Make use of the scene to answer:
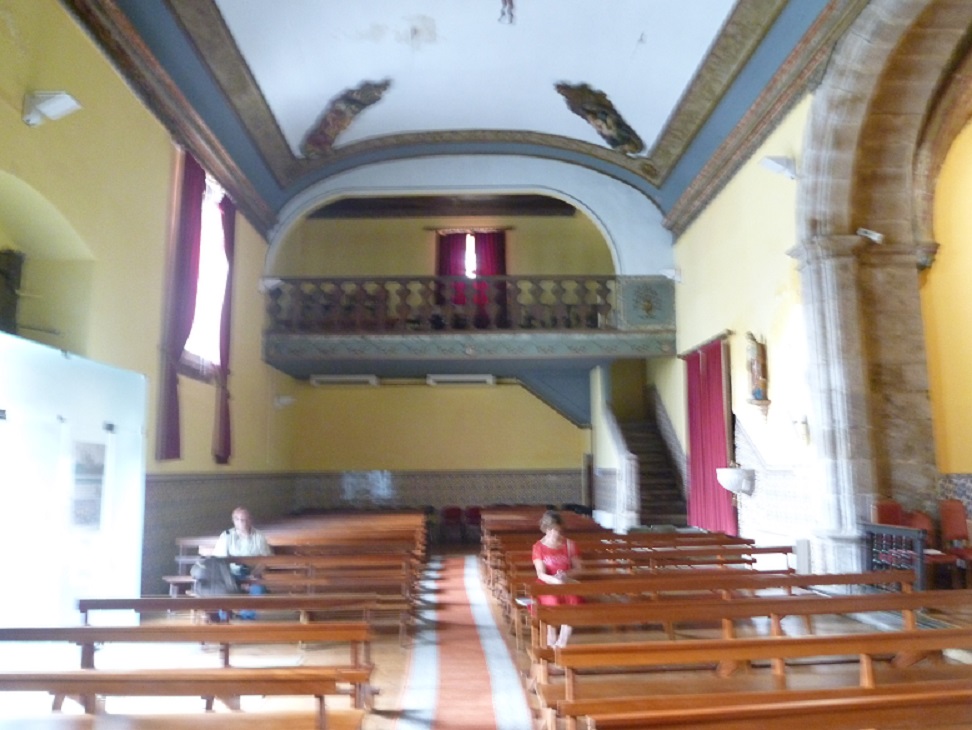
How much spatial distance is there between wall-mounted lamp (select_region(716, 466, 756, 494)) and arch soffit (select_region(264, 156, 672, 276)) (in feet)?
16.4

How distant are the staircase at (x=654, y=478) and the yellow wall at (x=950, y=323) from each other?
569 cm

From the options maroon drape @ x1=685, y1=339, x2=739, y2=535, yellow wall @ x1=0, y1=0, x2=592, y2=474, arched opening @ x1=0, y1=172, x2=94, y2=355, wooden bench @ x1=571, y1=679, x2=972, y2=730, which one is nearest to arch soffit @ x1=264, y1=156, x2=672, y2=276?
yellow wall @ x1=0, y1=0, x2=592, y2=474

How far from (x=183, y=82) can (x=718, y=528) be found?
9032 millimetres

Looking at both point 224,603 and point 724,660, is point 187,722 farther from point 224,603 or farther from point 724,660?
point 724,660

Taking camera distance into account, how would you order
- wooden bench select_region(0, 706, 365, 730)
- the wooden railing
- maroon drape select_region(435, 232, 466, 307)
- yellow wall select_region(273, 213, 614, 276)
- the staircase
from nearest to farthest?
wooden bench select_region(0, 706, 365, 730)
the staircase
the wooden railing
maroon drape select_region(435, 232, 466, 307)
yellow wall select_region(273, 213, 614, 276)

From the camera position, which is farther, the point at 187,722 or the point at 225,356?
the point at 225,356

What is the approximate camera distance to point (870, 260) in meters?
8.16

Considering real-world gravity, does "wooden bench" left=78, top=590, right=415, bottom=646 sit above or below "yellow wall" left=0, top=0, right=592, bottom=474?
below

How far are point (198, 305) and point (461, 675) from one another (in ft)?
22.4

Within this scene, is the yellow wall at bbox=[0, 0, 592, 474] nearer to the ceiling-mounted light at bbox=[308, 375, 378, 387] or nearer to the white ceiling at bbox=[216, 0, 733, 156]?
the ceiling-mounted light at bbox=[308, 375, 378, 387]

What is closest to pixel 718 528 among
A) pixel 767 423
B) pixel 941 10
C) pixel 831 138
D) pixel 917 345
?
pixel 767 423

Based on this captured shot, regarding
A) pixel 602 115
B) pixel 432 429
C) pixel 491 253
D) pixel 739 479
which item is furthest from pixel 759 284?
pixel 432 429

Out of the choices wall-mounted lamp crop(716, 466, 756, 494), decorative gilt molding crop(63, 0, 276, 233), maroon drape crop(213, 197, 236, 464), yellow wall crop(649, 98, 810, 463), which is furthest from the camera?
maroon drape crop(213, 197, 236, 464)

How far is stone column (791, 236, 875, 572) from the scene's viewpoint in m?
7.66
